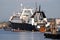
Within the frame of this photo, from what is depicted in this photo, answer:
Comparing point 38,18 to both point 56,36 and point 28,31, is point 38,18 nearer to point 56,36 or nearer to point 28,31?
point 28,31

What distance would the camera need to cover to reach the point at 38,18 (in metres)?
125

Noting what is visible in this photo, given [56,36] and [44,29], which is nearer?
[56,36]

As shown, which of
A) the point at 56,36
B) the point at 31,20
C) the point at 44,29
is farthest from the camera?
the point at 31,20

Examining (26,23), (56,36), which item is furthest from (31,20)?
(56,36)

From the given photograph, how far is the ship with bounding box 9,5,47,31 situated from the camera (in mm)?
118875

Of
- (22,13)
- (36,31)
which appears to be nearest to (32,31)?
(36,31)

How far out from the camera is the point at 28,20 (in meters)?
123

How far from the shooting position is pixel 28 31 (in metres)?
123

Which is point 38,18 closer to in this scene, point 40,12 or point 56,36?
point 40,12

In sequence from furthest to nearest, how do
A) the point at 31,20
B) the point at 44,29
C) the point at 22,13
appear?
the point at 22,13 → the point at 31,20 → the point at 44,29

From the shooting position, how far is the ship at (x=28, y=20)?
119 m

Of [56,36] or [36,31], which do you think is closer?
[56,36]

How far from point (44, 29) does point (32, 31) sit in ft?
25.7

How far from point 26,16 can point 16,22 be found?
15.9ft
